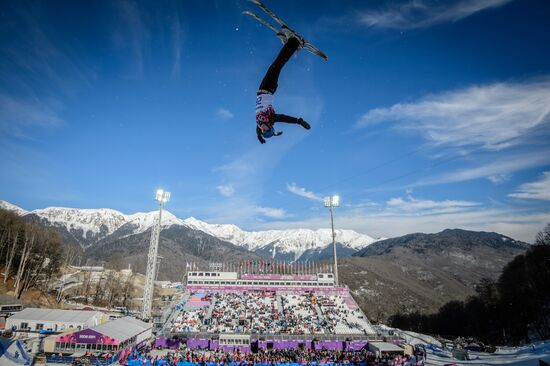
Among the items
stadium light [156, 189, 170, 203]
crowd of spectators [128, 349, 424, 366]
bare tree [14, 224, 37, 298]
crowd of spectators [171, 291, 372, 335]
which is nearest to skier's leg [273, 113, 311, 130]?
crowd of spectators [128, 349, 424, 366]

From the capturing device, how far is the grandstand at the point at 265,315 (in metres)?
36.4

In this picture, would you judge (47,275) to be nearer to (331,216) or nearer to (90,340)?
(90,340)

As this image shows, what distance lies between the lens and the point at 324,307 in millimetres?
48688

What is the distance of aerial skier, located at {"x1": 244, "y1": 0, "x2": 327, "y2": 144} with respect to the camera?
7.75 metres

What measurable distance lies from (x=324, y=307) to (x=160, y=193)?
32853 millimetres

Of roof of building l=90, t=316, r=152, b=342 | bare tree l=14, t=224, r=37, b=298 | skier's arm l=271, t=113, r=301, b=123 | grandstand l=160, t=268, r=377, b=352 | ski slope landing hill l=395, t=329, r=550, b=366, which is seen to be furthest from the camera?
bare tree l=14, t=224, r=37, b=298

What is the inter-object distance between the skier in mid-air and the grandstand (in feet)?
111

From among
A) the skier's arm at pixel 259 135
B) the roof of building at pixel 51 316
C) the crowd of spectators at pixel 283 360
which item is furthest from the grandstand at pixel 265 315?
the skier's arm at pixel 259 135

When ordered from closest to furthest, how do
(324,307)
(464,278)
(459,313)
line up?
(324,307), (459,313), (464,278)

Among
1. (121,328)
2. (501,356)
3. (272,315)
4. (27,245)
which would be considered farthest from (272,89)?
(27,245)

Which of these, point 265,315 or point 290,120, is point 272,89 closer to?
point 290,120

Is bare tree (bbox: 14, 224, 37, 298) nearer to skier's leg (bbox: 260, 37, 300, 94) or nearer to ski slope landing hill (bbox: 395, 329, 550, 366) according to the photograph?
ski slope landing hill (bbox: 395, 329, 550, 366)

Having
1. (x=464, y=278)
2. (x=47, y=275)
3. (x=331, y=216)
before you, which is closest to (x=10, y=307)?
(x=47, y=275)

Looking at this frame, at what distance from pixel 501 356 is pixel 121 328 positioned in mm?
35076
